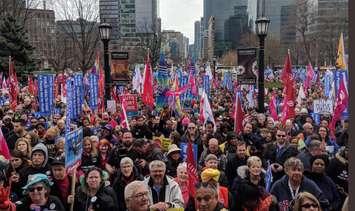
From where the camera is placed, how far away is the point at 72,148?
6.17 m

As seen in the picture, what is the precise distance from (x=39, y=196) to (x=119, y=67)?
13.8 meters

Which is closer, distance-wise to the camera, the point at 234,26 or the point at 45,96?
the point at 45,96

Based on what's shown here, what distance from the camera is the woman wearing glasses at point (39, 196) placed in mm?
5113

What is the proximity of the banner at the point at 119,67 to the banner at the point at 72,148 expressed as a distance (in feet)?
39.8

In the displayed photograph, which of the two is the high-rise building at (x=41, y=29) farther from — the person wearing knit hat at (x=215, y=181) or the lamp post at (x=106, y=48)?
the person wearing knit hat at (x=215, y=181)

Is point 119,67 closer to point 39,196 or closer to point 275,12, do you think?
point 39,196

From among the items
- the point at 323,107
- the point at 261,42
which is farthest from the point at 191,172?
the point at 261,42

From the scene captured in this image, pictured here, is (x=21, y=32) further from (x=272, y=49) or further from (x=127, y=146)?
(x=272, y=49)

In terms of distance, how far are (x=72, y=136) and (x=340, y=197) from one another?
3261 millimetres

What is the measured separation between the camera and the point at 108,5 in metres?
94.4

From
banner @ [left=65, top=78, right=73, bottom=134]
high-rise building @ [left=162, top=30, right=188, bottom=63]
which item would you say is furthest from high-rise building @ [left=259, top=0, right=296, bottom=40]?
banner @ [left=65, top=78, right=73, bottom=134]

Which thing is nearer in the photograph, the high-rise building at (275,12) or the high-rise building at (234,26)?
the high-rise building at (275,12)

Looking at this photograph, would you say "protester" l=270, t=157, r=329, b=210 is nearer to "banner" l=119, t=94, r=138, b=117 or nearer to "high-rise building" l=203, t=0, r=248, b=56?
"banner" l=119, t=94, r=138, b=117

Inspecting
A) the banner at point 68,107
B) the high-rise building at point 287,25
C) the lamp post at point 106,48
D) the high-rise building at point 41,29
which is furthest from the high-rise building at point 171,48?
the banner at point 68,107
